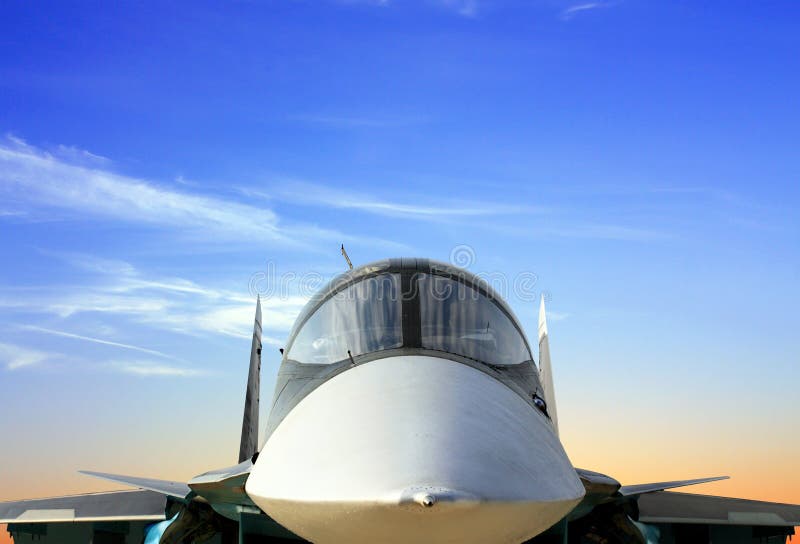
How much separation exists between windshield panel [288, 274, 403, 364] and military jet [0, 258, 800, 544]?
0.02 meters

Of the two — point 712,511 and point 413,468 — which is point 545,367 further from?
point 413,468

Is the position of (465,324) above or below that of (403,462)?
above

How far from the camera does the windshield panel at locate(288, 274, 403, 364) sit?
21.9ft

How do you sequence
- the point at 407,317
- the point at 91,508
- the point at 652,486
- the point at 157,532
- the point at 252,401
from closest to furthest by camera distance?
the point at 407,317 → the point at 157,532 → the point at 652,486 → the point at 91,508 → the point at 252,401

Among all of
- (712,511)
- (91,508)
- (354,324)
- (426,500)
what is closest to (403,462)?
(426,500)

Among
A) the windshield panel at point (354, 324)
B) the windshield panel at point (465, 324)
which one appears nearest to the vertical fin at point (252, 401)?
the windshield panel at point (354, 324)

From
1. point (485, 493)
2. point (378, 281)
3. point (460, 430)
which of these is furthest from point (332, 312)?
point (485, 493)

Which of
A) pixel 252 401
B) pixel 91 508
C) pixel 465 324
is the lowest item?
pixel 91 508

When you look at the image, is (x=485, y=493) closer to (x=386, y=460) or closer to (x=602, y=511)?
(x=386, y=460)

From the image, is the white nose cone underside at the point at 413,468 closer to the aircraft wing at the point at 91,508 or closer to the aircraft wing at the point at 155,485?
the aircraft wing at the point at 155,485

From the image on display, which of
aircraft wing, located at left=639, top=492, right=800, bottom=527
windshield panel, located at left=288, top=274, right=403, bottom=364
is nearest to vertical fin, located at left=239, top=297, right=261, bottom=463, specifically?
windshield panel, located at left=288, top=274, right=403, bottom=364

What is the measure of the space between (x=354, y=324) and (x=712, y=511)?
629cm

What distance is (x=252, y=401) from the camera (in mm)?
12828

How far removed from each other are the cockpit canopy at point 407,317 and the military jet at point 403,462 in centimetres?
2
